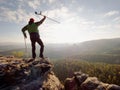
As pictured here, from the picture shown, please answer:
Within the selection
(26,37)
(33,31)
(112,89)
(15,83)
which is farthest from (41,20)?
(112,89)

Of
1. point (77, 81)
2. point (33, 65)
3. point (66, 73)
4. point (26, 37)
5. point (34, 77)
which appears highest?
point (26, 37)

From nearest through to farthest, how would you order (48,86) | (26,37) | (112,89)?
(48,86) < (26,37) < (112,89)

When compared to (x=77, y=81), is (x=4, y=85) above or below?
above

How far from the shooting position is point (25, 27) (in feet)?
66.9

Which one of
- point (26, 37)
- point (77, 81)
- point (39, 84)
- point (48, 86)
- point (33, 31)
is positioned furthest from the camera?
point (77, 81)

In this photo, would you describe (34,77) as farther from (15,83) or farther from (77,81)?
(77,81)

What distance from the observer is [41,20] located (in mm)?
20375

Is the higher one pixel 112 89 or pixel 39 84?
pixel 39 84

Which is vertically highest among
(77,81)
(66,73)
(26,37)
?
(26,37)

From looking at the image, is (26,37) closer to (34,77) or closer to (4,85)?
(34,77)

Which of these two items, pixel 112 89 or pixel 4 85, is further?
pixel 112 89

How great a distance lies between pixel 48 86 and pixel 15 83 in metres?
3.69

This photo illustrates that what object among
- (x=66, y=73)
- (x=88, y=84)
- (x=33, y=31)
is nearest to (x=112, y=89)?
(x=88, y=84)

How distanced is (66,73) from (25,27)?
18236 centimetres
